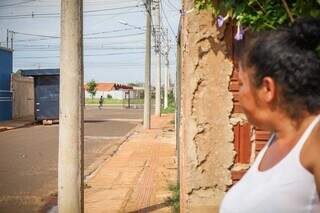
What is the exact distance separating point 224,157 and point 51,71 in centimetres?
2421

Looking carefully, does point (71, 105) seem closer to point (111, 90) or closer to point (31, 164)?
point (31, 164)

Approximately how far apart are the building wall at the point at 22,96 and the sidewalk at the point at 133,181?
16.8 meters

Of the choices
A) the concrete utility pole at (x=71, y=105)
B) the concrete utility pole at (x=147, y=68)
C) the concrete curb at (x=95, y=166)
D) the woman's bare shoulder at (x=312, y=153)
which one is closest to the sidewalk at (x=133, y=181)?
the concrete curb at (x=95, y=166)

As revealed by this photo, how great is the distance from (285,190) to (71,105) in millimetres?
4379

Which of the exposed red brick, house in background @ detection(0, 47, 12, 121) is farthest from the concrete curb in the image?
house in background @ detection(0, 47, 12, 121)

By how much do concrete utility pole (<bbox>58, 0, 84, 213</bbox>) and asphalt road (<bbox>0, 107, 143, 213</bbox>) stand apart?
2.49 meters

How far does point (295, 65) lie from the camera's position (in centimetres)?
169

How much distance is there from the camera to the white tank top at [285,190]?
161cm

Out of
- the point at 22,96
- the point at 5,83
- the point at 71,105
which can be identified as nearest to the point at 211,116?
the point at 71,105

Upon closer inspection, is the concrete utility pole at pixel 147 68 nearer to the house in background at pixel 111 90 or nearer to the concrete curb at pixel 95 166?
the concrete curb at pixel 95 166

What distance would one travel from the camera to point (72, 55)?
5781 millimetres

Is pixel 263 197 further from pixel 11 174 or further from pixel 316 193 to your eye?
pixel 11 174

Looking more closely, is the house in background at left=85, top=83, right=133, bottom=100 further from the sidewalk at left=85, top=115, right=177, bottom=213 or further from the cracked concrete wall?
the cracked concrete wall

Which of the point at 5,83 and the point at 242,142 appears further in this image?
the point at 5,83
